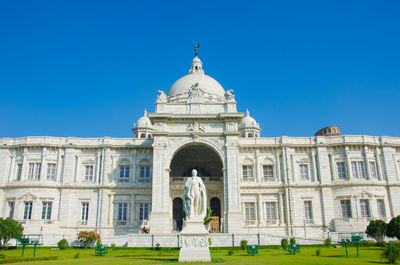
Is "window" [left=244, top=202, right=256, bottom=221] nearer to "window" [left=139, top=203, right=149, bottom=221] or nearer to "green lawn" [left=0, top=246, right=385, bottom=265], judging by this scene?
"green lawn" [left=0, top=246, right=385, bottom=265]

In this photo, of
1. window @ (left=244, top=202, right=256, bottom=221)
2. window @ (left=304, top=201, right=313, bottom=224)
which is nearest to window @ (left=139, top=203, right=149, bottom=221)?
window @ (left=244, top=202, right=256, bottom=221)

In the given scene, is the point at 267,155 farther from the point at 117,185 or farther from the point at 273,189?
the point at 117,185

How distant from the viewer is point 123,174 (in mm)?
42188

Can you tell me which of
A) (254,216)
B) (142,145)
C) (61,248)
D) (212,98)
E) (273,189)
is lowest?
(61,248)

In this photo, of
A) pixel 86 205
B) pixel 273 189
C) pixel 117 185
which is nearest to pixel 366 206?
pixel 273 189

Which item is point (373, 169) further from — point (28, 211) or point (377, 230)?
point (28, 211)

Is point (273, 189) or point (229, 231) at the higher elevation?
point (273, 189)

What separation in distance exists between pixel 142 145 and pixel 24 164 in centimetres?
1440

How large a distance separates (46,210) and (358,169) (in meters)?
38.2

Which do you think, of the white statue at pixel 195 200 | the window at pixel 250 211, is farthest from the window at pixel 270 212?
the white statue at pixel 195 200

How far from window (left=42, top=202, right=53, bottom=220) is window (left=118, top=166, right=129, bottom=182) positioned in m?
8.61

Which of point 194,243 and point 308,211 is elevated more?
point 308,211

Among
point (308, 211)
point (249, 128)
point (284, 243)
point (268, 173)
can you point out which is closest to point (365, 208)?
point (308, 211)

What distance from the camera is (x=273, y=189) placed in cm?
4141
